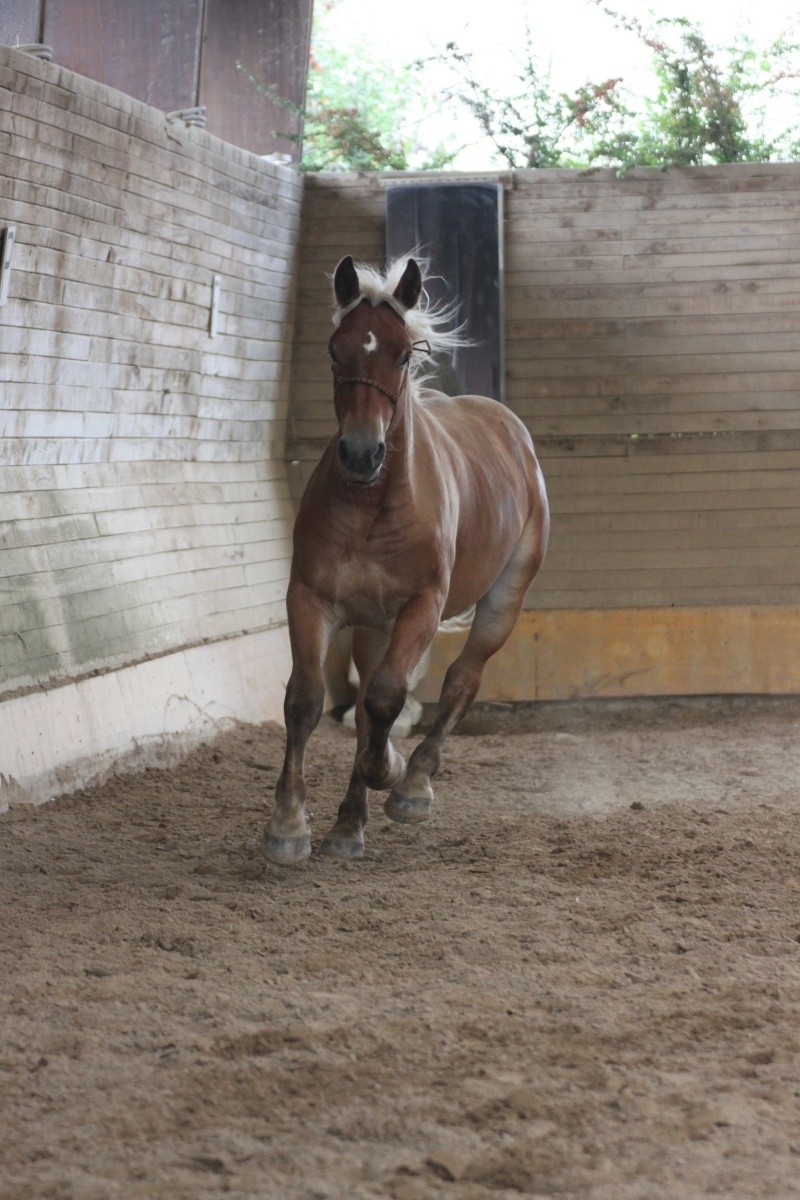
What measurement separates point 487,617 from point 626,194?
420 cm

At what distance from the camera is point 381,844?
188 inches

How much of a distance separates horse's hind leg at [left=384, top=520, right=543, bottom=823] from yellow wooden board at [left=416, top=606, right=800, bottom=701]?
2427mm

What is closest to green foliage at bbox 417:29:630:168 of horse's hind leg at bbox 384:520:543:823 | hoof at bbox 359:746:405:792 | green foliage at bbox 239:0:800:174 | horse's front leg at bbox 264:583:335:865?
green foliage at bbox 239:0:800:174

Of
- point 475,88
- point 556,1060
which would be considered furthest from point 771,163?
point 556,1060

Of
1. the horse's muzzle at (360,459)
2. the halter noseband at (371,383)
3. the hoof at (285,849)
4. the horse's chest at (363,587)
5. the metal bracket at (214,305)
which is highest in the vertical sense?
the metal bracket at (214,305)

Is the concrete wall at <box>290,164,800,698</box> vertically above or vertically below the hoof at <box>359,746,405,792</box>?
above

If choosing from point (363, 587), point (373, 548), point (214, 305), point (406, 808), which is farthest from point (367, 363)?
point (214, 305)

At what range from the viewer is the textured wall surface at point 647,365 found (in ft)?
28.2

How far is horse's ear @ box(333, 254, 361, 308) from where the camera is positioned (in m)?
4.20

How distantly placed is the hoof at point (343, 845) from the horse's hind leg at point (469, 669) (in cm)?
33

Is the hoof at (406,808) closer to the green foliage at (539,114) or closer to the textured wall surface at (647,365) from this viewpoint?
the textured wall surface at (647,365)

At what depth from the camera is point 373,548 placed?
14.5ft

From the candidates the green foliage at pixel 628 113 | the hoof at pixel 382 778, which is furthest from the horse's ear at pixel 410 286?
the green foliage at pixel 628 113

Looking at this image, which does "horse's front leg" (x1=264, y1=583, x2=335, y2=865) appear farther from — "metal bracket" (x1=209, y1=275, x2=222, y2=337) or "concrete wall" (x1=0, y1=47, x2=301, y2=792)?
"metal bracket" (x1=209, y1=275, x2=222, y2=337)
